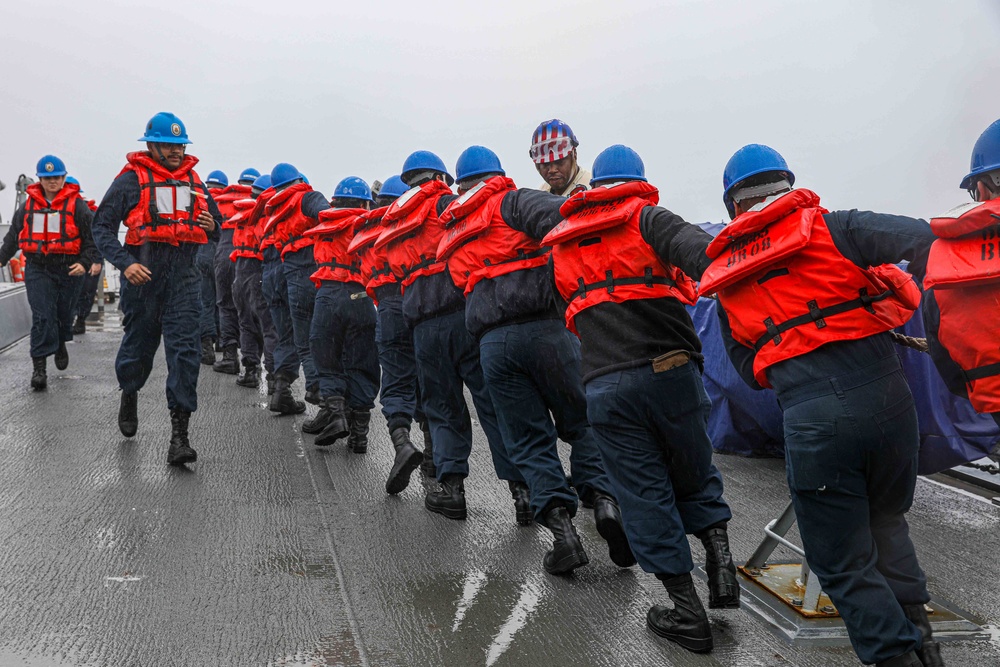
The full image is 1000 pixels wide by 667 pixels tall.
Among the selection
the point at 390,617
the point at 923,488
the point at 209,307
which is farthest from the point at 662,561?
the point at 209,307

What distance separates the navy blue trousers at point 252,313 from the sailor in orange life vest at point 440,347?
3980 millimetres

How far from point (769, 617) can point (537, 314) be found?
1.75 metres

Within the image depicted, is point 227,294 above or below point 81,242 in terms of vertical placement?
below

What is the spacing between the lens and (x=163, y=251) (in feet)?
20.8

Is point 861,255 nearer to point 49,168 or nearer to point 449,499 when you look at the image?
point 449,499

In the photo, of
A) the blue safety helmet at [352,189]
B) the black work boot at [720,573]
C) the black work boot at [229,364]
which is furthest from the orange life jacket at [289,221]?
the black work boot at [720,573]

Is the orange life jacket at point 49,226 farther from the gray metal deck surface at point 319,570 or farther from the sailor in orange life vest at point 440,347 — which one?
the sailor in orange life vest at point 440,347

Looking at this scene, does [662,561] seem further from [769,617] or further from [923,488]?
[923,488]

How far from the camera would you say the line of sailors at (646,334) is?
2760 mm

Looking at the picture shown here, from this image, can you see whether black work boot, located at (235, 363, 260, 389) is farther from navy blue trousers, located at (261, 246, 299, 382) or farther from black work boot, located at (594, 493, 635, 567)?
black work boot, located at (594, 493, 635, 567)

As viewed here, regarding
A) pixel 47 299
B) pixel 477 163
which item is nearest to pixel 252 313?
pixel 47 299

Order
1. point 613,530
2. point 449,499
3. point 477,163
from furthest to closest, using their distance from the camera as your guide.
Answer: point 449,499
point 477,163
point 613,530

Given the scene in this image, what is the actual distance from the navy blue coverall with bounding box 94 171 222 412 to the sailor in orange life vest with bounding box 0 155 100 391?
3077 millimetres

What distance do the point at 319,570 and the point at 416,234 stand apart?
2134mm
